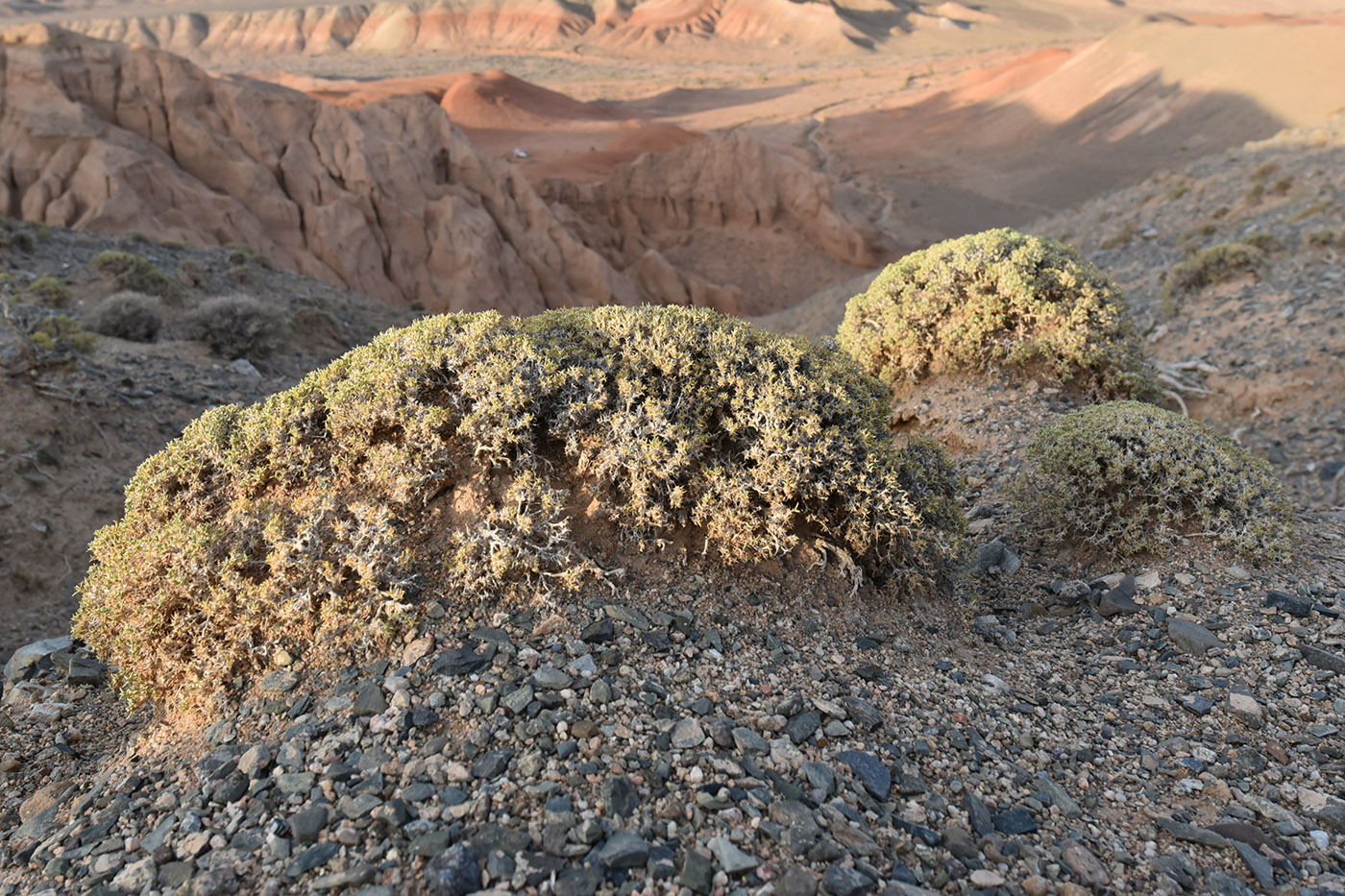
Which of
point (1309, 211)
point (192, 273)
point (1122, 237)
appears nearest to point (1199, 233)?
point (1309, 211)

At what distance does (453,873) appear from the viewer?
2.28 metres

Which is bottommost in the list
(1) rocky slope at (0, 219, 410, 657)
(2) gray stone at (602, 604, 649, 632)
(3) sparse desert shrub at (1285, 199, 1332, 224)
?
(1) rocky slope at (0, 219, 410, 657)

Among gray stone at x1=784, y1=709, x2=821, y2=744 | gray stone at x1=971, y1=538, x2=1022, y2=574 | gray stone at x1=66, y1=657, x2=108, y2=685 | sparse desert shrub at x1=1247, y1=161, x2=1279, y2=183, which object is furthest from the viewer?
sparse desert shrub at x1=1247, y1=161, x2=1279, y2=183

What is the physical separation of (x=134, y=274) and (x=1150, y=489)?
14.2 meters

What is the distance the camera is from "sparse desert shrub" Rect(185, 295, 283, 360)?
11.3 metres

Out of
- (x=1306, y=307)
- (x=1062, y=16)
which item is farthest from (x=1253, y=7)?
(x=1306, y=307)

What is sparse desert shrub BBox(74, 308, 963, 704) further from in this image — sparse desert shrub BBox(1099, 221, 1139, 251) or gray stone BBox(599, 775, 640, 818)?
sparse desert shrub BBox(1099, 221, 1139, 251)

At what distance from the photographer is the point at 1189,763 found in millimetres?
3199

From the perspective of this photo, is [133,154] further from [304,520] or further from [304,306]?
[304,520]

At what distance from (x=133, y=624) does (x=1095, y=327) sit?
7.25 meters

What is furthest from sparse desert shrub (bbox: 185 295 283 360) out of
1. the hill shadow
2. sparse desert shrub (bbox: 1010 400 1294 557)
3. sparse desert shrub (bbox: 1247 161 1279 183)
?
the hill shadow

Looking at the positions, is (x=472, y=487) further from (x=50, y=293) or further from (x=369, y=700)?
(x=50, y=293)

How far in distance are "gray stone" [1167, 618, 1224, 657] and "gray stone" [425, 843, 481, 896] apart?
350 cm

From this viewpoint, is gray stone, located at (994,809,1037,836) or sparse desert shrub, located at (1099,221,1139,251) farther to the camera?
sparse desert shrub, located at (1099,221,1139,251)
